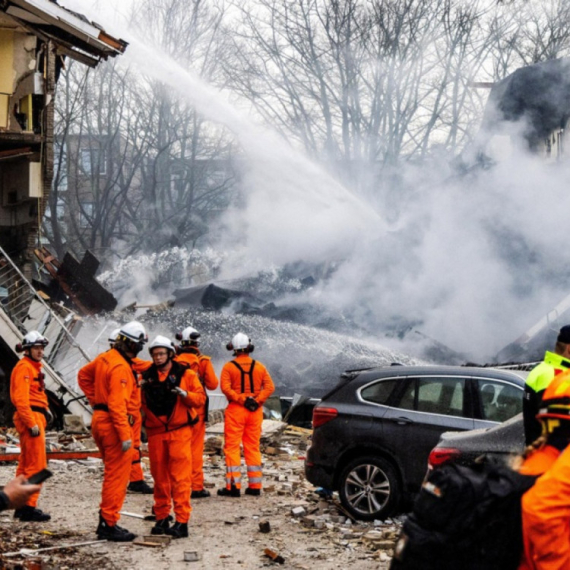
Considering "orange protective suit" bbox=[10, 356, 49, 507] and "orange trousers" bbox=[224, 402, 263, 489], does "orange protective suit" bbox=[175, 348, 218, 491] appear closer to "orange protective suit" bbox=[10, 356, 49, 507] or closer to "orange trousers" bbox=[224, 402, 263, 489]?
"orange trousers" bbox=[224, 402, 263, 489]

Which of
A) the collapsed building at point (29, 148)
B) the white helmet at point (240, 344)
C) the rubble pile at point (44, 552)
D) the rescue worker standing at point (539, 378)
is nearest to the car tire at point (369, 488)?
the white helmet at point (240, 344)

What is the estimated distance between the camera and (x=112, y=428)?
24.4ft

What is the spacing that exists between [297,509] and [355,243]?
Answer: 16394mm

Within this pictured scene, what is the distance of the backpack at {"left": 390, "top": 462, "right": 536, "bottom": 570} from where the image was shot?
2977 millimetres

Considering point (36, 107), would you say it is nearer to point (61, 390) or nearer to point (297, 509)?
point (61, 390)

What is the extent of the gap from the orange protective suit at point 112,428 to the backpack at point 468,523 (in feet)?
15.3

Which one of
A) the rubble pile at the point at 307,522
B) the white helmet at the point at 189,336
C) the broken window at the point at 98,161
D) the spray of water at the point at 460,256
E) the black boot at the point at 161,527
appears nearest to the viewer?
the rubble pile at the point at 307,522

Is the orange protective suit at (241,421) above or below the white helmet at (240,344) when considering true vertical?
below

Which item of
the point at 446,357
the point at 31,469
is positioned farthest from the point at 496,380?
the point at 446,357

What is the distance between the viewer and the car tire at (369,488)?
8164 millimetres

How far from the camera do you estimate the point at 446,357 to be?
19328mm

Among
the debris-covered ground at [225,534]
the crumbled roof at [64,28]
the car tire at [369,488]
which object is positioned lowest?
the debris-covered ground at [225,534]

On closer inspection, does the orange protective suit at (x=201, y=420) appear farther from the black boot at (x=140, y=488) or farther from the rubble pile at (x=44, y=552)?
the rubble pile at (x=44, y=552)

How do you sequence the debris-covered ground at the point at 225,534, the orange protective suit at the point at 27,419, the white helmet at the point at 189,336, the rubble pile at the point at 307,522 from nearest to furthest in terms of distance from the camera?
the debris-covered ground at the point at 225,534, the rubble pile at the point at 307,522, the orange protective suit at the point at 27,419, the white helmet at the point at 189,336
